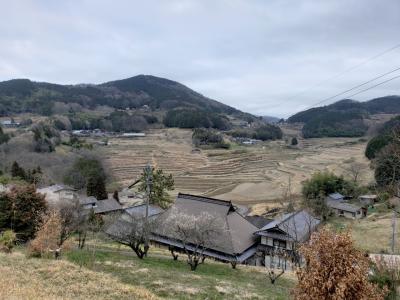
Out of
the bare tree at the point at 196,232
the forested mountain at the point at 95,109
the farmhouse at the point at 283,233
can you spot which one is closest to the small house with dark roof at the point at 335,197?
the farmhouse at the point at 283,233

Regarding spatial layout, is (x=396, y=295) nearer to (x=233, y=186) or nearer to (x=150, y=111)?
(x=233, y=186)

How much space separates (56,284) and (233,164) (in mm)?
72669

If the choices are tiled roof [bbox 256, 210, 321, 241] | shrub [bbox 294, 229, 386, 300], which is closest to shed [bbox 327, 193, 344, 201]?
tiled roof [bbox 256, 210, 321, 241]

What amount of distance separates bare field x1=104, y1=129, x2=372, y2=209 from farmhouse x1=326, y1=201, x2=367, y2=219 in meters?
10.1

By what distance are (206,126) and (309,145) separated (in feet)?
121

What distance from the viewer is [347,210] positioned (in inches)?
1617

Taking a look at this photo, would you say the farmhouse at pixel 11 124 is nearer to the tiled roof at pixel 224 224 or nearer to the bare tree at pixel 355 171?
the bare tree at pixel 355 171

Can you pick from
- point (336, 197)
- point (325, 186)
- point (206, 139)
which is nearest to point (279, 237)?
point (336, 197)

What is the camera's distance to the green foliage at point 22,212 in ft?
83.2

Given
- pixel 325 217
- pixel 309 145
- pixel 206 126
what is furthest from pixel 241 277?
pixel 206 126

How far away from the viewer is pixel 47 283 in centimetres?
1099

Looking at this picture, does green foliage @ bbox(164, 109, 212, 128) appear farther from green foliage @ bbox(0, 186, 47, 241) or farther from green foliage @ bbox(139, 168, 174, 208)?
green foliage @ bbox(0, 186, 47, 241)

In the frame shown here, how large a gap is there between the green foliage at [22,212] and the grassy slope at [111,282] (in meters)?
7.46

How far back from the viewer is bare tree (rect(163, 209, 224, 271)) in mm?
20809
